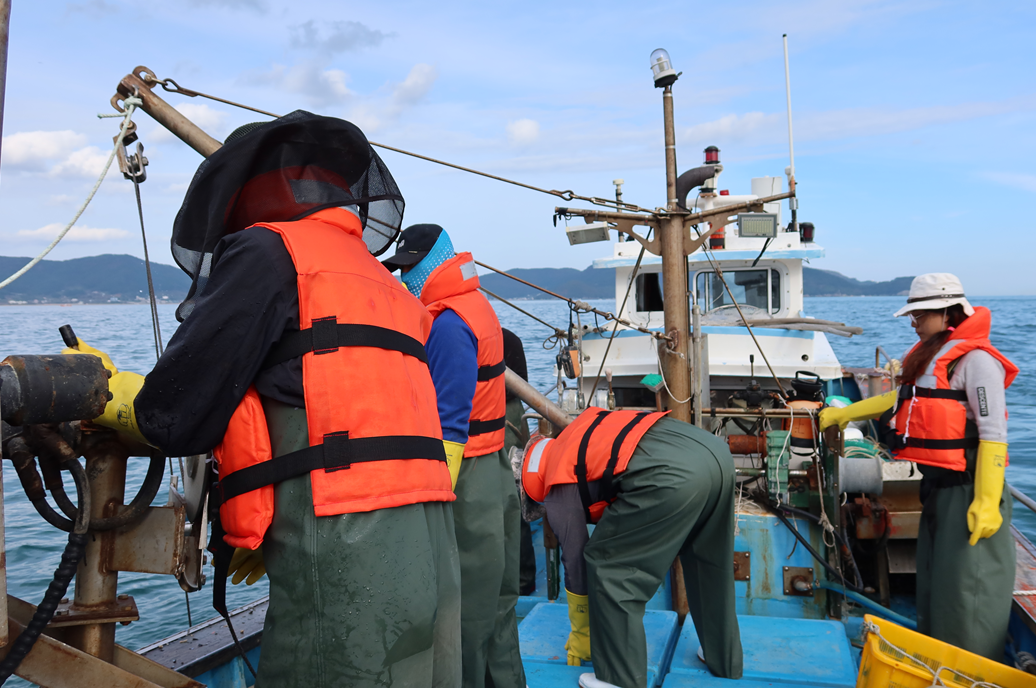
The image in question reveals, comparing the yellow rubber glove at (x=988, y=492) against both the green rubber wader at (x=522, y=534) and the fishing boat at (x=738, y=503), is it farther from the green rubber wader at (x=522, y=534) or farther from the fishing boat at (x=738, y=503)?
the green rubber wader at (x=522, y=534)

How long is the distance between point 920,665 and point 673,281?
9.22 ft

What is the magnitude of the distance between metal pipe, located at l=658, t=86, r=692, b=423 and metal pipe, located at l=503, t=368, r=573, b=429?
911 millimetres

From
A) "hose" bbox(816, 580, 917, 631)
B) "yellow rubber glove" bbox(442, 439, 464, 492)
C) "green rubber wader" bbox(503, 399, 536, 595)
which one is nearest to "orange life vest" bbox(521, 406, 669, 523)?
"yellow rubber glove" bbox(442, 439, 464, 492)

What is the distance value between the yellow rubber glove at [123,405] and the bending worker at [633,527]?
2.20 m

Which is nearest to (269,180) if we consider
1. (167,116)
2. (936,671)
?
(167,116)

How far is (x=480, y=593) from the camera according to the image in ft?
10.3

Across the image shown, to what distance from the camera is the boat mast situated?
5.31 m

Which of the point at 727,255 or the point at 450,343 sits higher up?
the point at 727,255

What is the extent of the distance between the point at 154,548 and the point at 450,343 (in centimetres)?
139

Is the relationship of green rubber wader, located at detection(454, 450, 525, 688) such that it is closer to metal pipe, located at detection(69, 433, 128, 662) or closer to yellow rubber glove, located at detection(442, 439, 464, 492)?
yellow rubber glove, located at detection(442, 439, 464, 492)

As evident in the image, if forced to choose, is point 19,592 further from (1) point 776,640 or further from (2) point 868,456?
(2) point 868,456

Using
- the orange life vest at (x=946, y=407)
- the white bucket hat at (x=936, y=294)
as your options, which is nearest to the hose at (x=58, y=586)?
the white bucket hat at (x=936, y=294)

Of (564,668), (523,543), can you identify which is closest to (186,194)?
(564,668)

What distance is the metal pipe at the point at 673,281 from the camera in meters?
5.31
